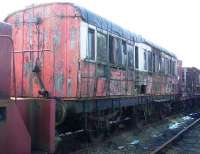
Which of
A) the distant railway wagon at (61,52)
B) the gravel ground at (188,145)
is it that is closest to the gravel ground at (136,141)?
the gravel ground at (188,145)

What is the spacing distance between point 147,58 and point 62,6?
6742 mm

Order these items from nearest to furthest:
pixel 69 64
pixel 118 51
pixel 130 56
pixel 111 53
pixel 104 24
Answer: pixel 69 64
pixel 104 24
pixel 111 53
pixel 118 51
pixel 130 56

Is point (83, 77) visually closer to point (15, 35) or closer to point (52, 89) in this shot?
point (52, 89)

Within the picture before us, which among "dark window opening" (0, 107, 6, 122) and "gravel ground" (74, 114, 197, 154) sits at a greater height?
"dark window opening" (0, 107, 6, 122)

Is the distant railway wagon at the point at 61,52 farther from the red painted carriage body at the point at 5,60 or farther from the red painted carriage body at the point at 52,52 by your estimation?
the red painted carriage body at the point at 5,60

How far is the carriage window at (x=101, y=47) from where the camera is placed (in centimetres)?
1059

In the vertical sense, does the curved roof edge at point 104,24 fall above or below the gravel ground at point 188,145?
above

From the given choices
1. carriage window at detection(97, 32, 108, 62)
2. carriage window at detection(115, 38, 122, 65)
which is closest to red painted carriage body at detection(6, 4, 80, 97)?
carriage window at detection(97, 32, 108, 62)

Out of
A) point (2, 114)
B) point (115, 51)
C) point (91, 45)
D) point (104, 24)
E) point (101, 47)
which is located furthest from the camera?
point (115, 51)

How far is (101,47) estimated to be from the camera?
35.4ft

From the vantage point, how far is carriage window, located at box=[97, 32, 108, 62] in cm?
1059

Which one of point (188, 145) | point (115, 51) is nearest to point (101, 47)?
point (115, 51)

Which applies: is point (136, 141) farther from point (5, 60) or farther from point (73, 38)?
point (5, 60)

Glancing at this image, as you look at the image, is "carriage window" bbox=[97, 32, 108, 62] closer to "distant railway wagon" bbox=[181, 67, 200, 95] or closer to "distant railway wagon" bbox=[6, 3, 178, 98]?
"distant railway wagon" bbox=[6, 3, 178, 98]
